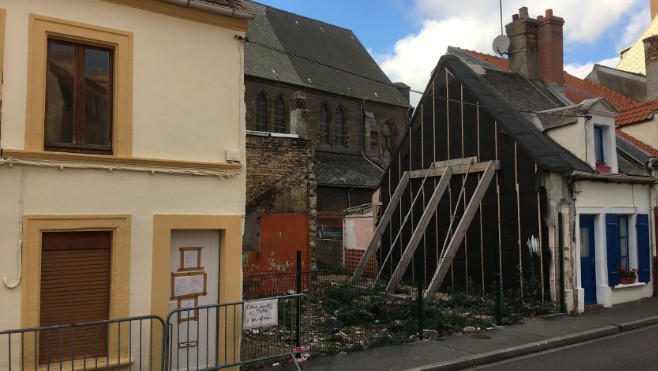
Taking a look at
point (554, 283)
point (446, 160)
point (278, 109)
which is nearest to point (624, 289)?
point (554, 283)

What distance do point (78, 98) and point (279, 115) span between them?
25.3m

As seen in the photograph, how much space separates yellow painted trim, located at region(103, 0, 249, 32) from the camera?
Answer: 6.91 metres

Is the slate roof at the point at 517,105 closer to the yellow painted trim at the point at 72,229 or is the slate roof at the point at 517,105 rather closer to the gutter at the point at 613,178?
the gutter at the point at 613,178

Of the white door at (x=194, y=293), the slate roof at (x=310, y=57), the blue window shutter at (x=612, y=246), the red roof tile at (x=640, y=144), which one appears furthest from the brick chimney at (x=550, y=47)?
the white door at (x=194, y=293)

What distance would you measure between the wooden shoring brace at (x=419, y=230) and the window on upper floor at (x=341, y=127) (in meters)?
20.2

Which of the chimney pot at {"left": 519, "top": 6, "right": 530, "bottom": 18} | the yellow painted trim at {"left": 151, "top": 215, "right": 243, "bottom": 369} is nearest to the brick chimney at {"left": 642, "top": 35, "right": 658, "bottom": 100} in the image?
the chimney pot at {"left": 519, "top": 6, "right": 530, "bottom": 18}

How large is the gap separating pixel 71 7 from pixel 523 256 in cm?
1086

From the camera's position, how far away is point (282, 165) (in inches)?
591

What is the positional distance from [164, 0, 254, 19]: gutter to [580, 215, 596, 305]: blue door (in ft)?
31.6

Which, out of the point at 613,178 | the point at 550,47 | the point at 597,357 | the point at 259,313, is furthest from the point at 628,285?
the point at 259,313

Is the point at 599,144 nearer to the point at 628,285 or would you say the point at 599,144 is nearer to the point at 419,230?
the point at 628,285

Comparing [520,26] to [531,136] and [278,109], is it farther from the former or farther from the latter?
[278,109]

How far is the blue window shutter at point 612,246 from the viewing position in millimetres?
13148

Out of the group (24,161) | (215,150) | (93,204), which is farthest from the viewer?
(215,150)
